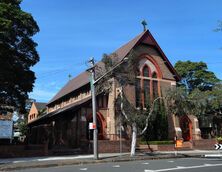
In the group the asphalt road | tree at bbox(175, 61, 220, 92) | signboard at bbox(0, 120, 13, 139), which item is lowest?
the asphalt road

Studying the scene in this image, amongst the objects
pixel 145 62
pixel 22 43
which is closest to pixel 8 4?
pixel 22 43

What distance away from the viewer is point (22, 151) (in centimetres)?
2936

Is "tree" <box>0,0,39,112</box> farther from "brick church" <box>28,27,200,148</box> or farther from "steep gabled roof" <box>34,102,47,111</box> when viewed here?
"steep gabled roof" <box>34,102,47,111</box>

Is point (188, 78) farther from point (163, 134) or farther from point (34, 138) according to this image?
point (34, 138)

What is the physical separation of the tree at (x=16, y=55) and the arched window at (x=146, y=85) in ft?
47.9

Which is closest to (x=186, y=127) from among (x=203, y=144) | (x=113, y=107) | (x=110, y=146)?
(x=203, y=144)

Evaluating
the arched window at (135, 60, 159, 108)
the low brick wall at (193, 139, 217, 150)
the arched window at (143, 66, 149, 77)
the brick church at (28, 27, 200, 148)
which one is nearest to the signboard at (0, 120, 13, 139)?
the brick church at (28, 27, 200, 148)

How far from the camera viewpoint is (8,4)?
1152 inches

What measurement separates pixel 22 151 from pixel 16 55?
350 inches

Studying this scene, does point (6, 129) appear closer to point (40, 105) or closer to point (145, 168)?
point (145, 168)

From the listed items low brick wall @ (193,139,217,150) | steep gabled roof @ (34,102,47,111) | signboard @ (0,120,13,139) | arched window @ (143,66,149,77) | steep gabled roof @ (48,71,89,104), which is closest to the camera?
signboard @ (0,120,13,139)

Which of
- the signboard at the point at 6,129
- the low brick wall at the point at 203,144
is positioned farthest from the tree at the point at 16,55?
the low brick wall at the point at 203,144

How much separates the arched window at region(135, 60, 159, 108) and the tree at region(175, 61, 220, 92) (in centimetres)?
2211

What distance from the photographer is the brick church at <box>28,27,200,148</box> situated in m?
37.6
